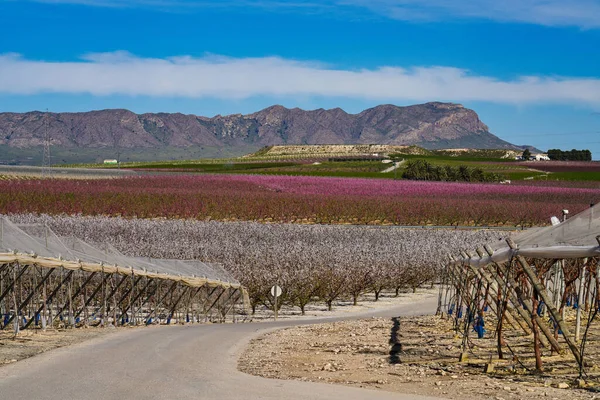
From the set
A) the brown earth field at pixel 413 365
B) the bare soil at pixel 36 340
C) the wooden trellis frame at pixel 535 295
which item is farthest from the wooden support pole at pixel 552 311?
the bare soil at pixel 36 340

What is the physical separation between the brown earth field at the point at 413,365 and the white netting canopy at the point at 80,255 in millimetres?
4419

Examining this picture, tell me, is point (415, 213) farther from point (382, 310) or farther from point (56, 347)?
point (56, 347)

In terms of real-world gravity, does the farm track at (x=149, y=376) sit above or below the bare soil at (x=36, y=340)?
above

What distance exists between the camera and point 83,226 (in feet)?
147

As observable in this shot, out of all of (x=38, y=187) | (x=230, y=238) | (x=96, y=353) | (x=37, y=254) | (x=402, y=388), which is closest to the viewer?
(x=402, y=388)

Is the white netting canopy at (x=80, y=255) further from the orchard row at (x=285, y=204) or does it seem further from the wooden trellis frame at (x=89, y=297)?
the orchard row at (x=285, y=204)

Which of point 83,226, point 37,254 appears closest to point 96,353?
point 37,254

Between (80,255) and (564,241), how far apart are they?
11164 millimetres

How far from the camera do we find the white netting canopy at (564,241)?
13.0 m

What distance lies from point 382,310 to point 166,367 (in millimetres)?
18919

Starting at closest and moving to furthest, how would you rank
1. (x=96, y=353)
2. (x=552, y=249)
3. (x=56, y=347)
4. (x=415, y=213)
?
(x=552, y=249) < (x=96, y=353) < (x=56, y=347) < (x=415, y=213)

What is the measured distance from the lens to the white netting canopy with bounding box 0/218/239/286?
1864cm

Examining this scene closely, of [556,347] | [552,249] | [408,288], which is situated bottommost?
[408,288]

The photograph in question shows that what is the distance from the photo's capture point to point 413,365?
1427 cm
